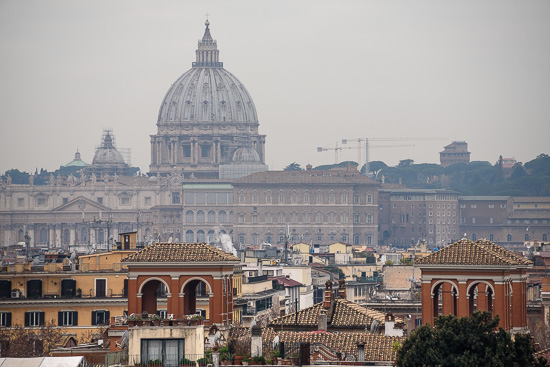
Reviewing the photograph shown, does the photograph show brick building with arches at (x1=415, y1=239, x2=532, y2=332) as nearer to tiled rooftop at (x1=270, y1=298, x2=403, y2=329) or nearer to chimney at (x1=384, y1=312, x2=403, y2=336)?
chimney at (x1=384, y1=312, x2=403, y2=336)

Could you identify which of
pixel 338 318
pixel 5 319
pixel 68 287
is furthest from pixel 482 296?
pixel 68 287

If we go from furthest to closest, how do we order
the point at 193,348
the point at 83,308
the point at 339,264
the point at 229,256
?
1. the point at 339,264
2. the point at 83,308
3. the point at 229,256
4. the point at 193,348

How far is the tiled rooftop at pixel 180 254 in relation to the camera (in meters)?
38.6

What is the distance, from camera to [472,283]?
38.9 metres

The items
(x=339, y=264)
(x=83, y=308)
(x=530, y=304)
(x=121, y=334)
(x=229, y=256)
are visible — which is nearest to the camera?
(x=121, y=334)

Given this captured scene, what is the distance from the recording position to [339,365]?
1309 inches

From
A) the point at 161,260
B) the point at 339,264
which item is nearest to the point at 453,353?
the point at 161,260

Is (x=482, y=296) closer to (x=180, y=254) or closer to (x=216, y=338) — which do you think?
(x=180, y=254)

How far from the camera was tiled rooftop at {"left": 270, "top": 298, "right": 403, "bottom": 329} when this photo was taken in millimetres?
41500

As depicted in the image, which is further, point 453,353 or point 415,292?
point 415,292

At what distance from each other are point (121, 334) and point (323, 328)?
5.67 m

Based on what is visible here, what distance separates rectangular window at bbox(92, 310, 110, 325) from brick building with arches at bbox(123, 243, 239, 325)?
38.2 feet

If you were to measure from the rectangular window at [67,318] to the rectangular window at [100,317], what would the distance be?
1.64ft

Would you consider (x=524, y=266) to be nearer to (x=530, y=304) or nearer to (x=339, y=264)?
(x=530, y=304)
